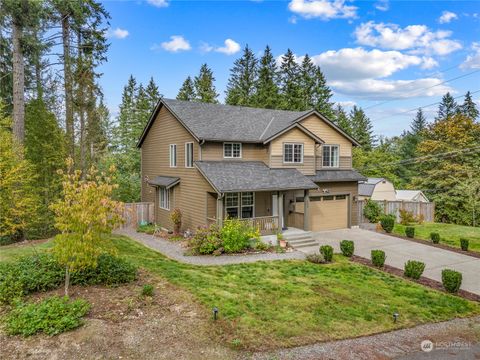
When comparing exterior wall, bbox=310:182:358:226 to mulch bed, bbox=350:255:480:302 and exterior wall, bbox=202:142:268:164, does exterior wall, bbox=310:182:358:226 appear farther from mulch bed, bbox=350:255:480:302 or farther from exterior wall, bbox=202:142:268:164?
mulch bed, bbox=350:255:480:302

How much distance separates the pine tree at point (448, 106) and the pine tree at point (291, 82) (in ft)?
98.2

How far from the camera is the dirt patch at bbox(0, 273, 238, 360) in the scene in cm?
599

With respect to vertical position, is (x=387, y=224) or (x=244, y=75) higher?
(x=244, y=75)

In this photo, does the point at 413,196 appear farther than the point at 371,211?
Yes

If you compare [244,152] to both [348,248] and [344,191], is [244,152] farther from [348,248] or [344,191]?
[348,248]

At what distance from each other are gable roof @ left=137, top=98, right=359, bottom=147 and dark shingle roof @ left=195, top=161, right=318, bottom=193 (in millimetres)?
1387

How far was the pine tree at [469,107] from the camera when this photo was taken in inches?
2068

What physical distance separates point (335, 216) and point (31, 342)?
17.8 m

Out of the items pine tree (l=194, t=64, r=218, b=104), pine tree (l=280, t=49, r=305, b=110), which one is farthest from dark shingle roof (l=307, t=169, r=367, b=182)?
pine tree (l=194, t=64, r=218, b=104)

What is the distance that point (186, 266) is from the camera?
476 inches

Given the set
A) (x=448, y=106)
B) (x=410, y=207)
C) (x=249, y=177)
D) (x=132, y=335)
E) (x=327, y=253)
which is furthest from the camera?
(x=448, y=106)

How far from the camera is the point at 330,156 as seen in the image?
21203mm

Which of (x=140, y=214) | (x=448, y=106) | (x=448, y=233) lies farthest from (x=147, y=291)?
(x=448, y=106)

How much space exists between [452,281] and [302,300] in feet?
17.3
